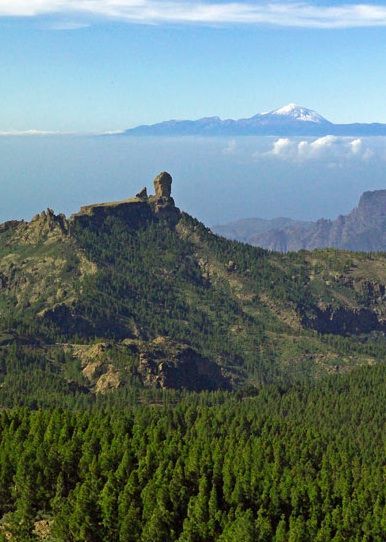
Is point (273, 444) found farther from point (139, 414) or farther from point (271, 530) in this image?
point (271, 530)

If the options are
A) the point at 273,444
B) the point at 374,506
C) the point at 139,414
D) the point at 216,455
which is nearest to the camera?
the point at 374,506

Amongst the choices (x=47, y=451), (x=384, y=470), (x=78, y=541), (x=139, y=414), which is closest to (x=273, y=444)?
(x=384, y=470)

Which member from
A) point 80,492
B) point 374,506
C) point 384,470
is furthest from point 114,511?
point 384,470

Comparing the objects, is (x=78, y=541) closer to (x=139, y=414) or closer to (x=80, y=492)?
(x=80, y=492)

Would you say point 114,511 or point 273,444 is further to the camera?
point 273,444

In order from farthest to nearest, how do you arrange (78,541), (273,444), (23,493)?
(273,444), (23,493), (78,541)

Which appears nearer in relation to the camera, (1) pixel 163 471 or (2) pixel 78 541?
(2) pixel 78 541

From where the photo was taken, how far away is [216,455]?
14962cm

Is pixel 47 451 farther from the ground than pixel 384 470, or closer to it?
farther from the ground

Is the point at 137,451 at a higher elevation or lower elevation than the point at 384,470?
higher

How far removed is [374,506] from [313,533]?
50.6ft

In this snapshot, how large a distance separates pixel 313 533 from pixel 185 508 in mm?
17797

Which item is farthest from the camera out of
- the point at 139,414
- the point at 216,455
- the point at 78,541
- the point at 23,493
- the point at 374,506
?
the point at 139,414

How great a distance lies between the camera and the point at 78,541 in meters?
122
